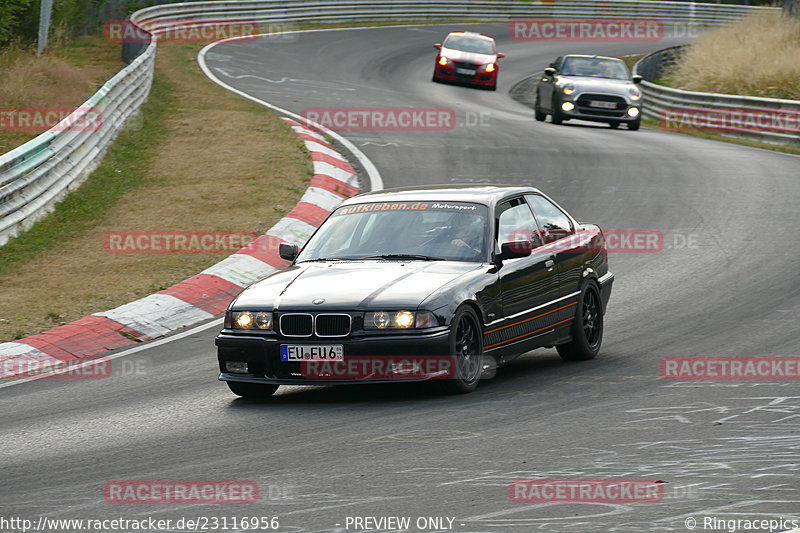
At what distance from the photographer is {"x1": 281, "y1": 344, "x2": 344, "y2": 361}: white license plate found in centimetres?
814

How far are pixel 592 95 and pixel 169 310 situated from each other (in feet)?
53.4

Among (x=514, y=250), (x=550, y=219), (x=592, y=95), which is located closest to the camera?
(x=514, y=250)

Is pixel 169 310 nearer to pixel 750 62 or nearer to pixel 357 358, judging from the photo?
pixel 357 358

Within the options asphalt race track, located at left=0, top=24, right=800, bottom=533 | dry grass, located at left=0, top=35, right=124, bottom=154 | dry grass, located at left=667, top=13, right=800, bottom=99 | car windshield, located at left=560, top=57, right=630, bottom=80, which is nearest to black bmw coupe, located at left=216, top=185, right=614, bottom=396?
asphalt race track, located at left=0, top=24, right=800, bottom=533

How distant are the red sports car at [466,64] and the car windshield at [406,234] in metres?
26.7

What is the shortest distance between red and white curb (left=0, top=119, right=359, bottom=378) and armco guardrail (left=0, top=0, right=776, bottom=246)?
2.95m

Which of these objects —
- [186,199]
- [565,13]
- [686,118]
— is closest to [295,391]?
[186,199]

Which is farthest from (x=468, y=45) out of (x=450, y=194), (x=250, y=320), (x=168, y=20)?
(x=250, y=320)

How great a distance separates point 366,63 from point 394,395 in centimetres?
3112

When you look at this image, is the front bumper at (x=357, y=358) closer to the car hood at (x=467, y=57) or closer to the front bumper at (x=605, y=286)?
the front bumper at (x=605, y=286)

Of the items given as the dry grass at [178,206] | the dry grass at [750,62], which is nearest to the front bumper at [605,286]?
the dry grass at [178,206]

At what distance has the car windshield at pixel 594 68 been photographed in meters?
27.2

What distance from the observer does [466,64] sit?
35.9m

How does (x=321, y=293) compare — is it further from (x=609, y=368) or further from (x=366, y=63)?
(x=366, y=63)
